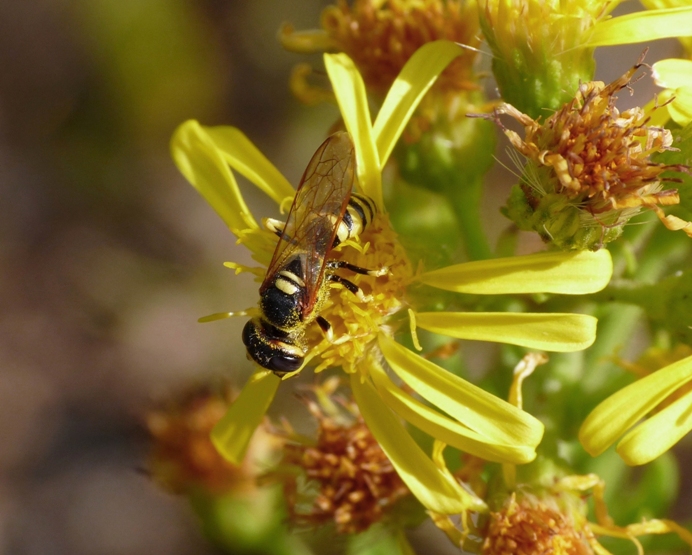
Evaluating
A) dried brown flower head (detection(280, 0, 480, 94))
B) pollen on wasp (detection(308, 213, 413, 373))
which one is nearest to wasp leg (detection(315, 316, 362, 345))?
pollen on wasp (detection(308, 213, 413, 373))

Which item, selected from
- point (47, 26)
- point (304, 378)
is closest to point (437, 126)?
point (304, 378)

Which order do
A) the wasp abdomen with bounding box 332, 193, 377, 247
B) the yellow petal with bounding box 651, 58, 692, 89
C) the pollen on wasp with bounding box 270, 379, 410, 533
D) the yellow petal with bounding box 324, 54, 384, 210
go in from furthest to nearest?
the pollen on wasp with bounding box 270, 379, 410, 533, the yellow petal with bounding box 324, 54, 384, 210, the wasp abdomen with bounding box 332, 193, 377, 247, the yellow petal with bounding box 651, 58, 692, 89

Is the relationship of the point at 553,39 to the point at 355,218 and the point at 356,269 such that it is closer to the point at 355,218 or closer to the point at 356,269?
the point at 355,218

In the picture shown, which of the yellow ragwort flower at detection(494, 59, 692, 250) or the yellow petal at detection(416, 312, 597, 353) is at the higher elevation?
the yellow ragwort flower at detection(494, 59, 692, 250)

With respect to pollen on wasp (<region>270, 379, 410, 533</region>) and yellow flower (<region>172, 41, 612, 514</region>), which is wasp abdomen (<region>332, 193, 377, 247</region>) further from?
pollen on wasp (<region>270, 379, 410, 533</region>)

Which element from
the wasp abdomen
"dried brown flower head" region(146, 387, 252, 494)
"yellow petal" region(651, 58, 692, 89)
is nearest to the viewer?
"yellow petal" region(651, 58, 692, 89)

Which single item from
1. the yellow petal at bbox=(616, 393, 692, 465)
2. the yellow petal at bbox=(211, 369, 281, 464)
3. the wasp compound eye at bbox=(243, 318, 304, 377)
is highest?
the wasp compound eye at bbox=(243, 318, 304, 377)

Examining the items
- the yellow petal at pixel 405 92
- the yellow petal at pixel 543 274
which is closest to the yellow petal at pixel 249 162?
the yellow petal at pixel 405 92

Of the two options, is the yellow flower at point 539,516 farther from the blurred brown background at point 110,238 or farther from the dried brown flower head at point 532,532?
the blurred brown background at point 110,238

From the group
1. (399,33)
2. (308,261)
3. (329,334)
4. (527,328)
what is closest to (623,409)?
(527,328)
